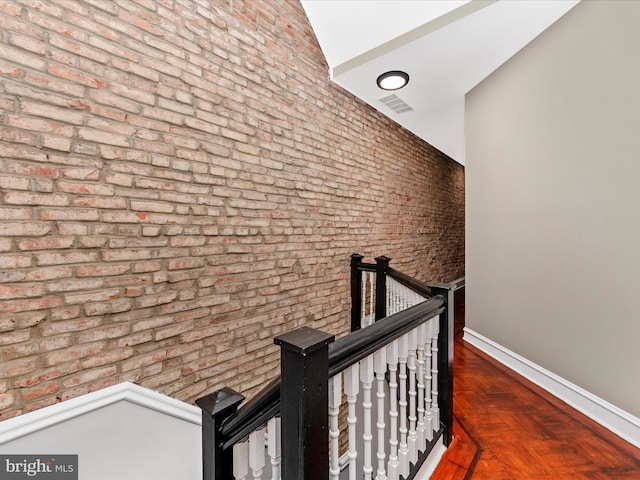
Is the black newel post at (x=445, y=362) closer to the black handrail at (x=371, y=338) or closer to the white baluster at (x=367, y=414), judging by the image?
the black handrail at (x=371, y=338)

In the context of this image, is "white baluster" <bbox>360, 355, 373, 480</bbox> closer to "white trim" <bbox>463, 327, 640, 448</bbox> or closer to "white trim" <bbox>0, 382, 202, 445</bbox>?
"white trim" <bbox>0, 382, 202, 445</bbox>

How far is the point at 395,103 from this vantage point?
3.94m

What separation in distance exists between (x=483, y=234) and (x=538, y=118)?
3.98 ft

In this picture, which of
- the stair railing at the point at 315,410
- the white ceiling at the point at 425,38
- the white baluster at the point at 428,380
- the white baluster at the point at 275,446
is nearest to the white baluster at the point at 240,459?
the stair railing at the point at 315,410

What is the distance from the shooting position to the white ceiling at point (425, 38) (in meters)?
2.46

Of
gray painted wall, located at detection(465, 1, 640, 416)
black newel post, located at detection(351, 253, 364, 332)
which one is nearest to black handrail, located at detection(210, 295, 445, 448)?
gray painted wall, located at detection(465, 1, 640, 416)

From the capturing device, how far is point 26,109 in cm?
154

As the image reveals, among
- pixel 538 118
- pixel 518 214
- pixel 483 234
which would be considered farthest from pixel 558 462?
pixel 538 118

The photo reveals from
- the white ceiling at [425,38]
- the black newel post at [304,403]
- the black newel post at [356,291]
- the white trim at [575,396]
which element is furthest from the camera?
the black newel post at [356,291]

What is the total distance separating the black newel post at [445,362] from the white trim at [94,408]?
5.04 ft

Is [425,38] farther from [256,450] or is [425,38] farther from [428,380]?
[256,450]

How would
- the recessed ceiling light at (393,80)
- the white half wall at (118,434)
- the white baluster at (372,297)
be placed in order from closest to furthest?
the white half wall at (118,434) → the recessed ceiling light at (393,80) → the white baluster at (372,297)

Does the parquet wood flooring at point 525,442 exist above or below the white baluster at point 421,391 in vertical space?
below

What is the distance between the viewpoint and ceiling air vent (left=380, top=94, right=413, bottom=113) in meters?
3.80
